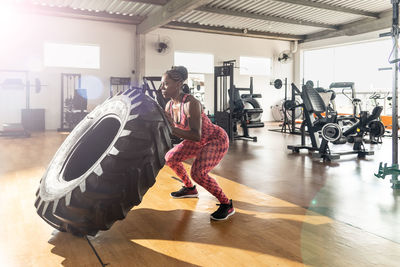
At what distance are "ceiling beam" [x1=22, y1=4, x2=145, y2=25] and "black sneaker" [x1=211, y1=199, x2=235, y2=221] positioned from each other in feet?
27.6

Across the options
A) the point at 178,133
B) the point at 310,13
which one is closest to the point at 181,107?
the point at 178,133

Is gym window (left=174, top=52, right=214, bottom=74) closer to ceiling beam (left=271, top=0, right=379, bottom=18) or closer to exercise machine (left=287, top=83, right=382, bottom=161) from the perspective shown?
ceiling beam (left=271, top=0, right=379, bottom=18)

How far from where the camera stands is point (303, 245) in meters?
2.03

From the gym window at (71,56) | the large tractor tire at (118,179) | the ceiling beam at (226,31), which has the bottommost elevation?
the large tractor tire at (118,179)

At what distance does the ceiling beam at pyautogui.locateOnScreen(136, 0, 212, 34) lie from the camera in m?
7.24

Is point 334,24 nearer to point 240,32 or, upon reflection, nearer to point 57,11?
point 240,32

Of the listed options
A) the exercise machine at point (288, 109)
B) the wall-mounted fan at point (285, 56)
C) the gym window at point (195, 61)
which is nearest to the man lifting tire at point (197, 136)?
the exercise machine at point (288, 109)

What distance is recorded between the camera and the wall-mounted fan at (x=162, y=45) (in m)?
10.9

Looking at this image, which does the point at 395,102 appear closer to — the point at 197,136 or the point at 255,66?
the point at 197,136

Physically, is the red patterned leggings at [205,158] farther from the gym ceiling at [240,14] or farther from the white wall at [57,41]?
the white wall at [57,41]

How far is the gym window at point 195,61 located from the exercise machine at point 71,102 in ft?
11.0

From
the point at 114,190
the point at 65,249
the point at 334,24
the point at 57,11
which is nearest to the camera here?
the point at 114,190

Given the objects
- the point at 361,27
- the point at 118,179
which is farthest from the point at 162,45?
the point at 118,179

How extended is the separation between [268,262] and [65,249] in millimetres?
1142
